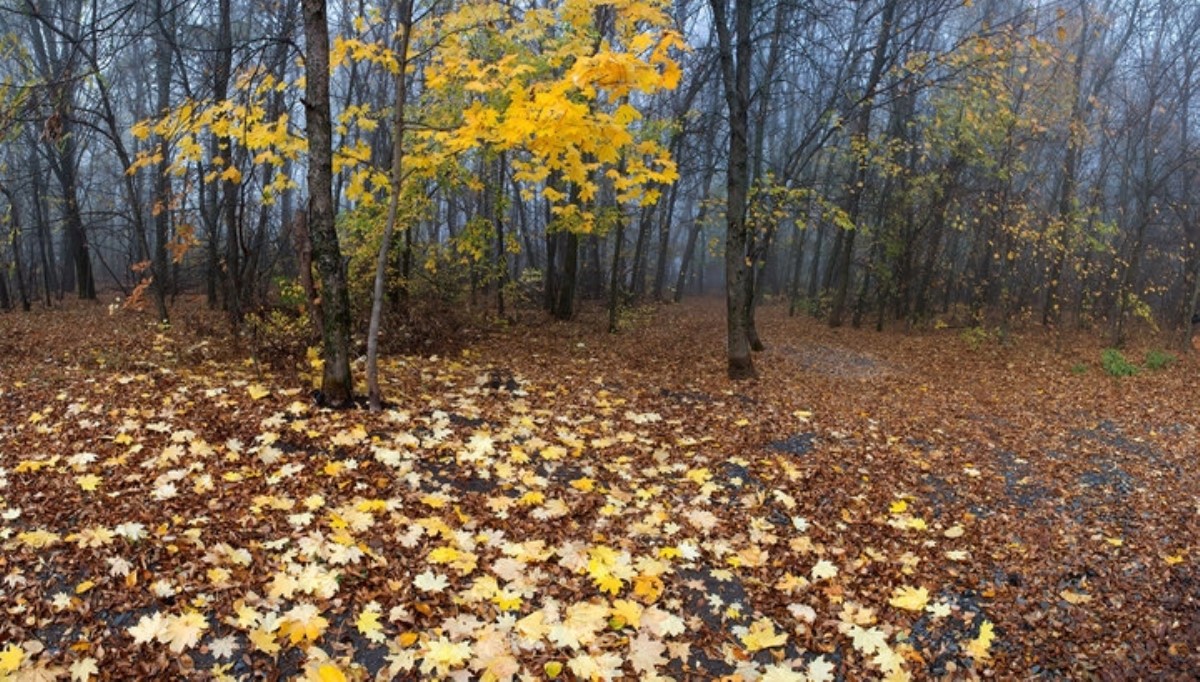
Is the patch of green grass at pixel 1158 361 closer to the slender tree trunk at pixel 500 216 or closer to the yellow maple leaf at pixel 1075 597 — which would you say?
the yellow maple leaf at pixel 1075 597

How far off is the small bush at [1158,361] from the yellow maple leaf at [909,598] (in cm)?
1268

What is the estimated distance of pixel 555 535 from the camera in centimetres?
470

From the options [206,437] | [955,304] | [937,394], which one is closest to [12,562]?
[206,437]

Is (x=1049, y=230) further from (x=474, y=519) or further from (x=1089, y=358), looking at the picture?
(x=474, y=519)

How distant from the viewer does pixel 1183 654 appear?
12.9ft

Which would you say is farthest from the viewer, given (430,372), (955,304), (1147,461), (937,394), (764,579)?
(955,304)

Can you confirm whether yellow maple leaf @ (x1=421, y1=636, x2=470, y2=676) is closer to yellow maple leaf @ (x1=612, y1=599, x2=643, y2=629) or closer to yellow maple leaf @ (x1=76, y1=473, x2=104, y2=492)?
yellow maple leaf @ (x1=612, y1=599, x2=643, y2=629)

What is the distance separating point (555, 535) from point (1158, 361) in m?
14.5

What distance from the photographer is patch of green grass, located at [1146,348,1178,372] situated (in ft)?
44.4

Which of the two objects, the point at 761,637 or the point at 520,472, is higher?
the point at 520,472

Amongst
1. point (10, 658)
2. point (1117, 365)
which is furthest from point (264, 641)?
point (1117, 365)

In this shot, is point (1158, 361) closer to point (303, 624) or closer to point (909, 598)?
point (909, 598)

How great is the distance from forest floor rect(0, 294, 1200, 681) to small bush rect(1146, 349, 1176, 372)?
653cm

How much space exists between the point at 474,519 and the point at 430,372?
4305 millimetres
